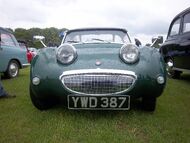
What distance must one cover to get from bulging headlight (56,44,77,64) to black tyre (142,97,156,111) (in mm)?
1075

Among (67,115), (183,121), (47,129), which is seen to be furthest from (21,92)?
(183,121)

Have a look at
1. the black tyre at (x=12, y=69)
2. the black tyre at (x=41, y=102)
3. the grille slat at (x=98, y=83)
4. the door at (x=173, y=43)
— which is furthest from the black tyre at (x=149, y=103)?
the black tyre at (x=12, y=69)

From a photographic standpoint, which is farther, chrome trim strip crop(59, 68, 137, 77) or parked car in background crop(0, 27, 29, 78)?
parked car in background crop(0, 27, 29, 78)

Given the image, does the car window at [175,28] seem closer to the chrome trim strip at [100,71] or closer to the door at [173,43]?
the door at [173,43]

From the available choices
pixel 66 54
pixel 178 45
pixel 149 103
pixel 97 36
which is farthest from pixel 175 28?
pixel 66 54

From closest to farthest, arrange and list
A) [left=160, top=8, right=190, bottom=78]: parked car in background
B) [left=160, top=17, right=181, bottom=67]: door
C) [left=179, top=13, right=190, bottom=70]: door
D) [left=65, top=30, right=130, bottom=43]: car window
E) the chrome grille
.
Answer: the chrome grille, [left=65, top=30, right=130, bottom=43]: car window, [left=179, top=13, right=190, bottom=70]: door, [left=160, top=8, right=190, bottom=78]: parked car in background, [left=160, top=17, right=181, bottom=67]: door

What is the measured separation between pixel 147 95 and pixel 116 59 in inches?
23.2

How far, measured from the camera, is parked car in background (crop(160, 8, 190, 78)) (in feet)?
22.2

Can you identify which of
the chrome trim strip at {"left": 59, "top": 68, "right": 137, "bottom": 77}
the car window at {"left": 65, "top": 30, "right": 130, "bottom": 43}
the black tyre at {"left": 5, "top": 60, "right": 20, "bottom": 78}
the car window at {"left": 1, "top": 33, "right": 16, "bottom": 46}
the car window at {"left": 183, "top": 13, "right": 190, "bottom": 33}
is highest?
the car window at {"left": 183, "top": 13, "right": 190, "bottom": 33}

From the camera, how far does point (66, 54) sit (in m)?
3.95

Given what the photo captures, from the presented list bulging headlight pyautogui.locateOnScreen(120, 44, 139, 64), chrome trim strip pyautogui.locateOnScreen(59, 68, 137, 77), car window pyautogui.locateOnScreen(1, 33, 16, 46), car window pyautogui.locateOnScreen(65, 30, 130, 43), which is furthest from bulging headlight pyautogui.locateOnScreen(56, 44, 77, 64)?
car window pyautogui.locateOnScreen(1, 33, 16, 46)

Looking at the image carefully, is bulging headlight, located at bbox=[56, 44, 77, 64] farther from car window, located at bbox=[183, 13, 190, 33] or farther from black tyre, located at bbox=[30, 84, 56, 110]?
car window, located at bbox=[183, 13, 190, 33]

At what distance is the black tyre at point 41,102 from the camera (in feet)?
13.7

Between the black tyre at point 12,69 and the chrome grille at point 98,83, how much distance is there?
5.22m
